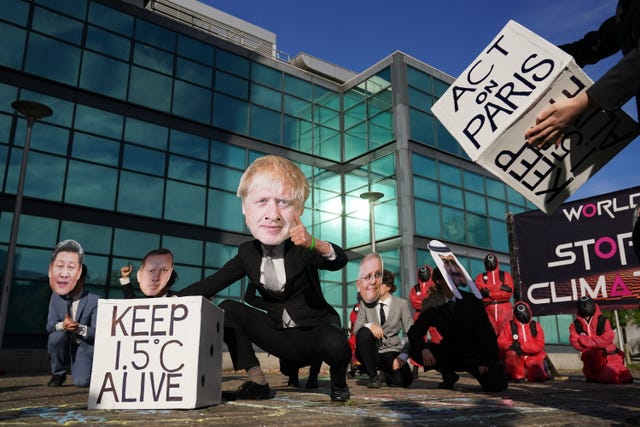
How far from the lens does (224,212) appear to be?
16.9 meters

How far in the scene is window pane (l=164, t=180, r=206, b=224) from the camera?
15977mm

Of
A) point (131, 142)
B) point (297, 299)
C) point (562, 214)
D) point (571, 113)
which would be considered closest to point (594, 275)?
point (562, 214)

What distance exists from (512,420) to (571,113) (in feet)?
4.75

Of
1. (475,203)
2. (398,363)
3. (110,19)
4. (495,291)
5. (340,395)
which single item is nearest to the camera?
(340,395)

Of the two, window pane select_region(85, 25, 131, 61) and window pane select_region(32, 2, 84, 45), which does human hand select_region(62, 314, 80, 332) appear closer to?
window pane select_region(32, 2, 84, 45)

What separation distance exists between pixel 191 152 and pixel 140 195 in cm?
232

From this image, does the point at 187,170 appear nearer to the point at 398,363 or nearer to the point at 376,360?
the point at 376,360

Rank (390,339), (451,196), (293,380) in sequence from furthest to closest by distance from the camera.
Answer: (451,196) < (390,339) < (293,380)

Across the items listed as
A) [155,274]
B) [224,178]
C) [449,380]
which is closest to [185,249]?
[224,178]

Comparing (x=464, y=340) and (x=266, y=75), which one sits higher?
(x=266, y=75)

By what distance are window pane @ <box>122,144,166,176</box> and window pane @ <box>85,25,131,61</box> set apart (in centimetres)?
309

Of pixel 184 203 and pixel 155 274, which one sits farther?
pixel 184 203

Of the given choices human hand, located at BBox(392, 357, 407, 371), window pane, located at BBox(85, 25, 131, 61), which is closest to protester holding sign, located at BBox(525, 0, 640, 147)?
human hand, located at BBox(392, 357, 407, 371)

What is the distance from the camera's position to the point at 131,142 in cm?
1573
